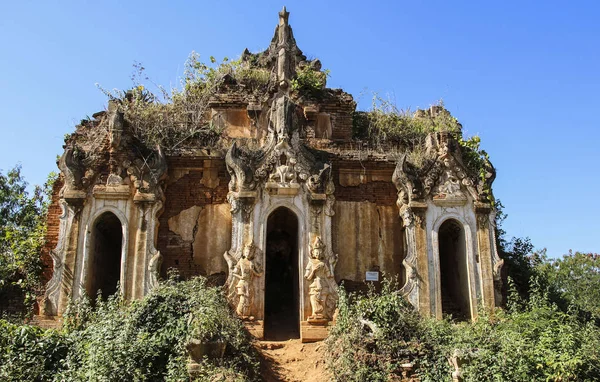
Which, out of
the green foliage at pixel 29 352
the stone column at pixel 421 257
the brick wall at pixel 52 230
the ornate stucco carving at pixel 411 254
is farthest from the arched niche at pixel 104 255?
the stone column at pixel 421 257

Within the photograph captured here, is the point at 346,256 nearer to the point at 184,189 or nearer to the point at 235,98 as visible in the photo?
the point at 184,189

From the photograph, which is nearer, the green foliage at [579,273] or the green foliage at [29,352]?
the green foliage at [29,352]

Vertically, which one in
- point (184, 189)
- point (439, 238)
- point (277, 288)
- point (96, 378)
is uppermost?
point (184, 189)

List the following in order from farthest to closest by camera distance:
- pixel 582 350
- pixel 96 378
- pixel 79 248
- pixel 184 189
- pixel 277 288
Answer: pixel 277 288 → pixel 184 189 → pixel 79 248 → pixel 582 350 → pixel 96 378

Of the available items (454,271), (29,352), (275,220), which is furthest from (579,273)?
(29,352)

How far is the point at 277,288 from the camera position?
14.1 meters

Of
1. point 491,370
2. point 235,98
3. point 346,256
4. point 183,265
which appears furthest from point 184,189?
point 491,370

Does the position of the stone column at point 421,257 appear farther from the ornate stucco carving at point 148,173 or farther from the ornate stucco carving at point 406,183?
the ornate stucco carving at point 148,173

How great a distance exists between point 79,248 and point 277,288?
4.36m

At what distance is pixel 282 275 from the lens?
14.4 m

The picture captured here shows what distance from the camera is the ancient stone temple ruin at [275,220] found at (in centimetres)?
1202

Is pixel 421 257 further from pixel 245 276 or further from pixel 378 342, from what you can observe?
pixel 245 276

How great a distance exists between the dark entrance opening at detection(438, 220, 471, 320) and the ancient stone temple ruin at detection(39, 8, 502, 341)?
4 centimetres

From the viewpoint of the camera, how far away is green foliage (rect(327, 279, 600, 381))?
9328 millimetres
